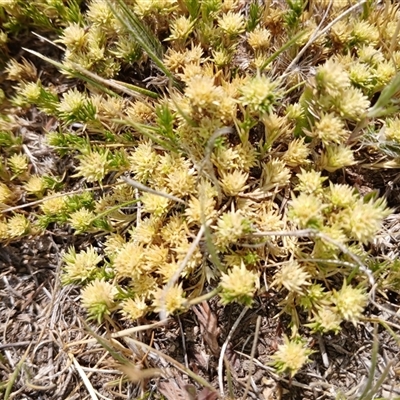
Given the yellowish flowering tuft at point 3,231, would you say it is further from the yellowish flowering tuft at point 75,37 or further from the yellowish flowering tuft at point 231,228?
the yellowish flowering tuft at point 231,228

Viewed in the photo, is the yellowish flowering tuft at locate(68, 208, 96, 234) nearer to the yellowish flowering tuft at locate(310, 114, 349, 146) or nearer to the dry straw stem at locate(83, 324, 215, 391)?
the dry straw stem at locate(83, 324, 215, 391)

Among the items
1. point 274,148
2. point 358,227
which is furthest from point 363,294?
point 274,148

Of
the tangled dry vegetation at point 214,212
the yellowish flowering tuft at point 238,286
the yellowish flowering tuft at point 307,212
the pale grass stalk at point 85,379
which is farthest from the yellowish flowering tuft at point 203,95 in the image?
the pale grass stalk at point 85,379

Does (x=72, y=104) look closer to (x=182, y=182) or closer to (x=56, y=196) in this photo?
(x=56, y=196)

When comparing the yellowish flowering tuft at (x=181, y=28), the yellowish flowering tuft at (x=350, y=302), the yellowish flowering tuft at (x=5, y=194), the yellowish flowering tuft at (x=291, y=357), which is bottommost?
the yellowish flowering tuft at (x=291, y=357)

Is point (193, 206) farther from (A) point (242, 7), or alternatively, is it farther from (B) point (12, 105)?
(B) point (12, 105)

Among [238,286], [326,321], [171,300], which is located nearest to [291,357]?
[326,321]
